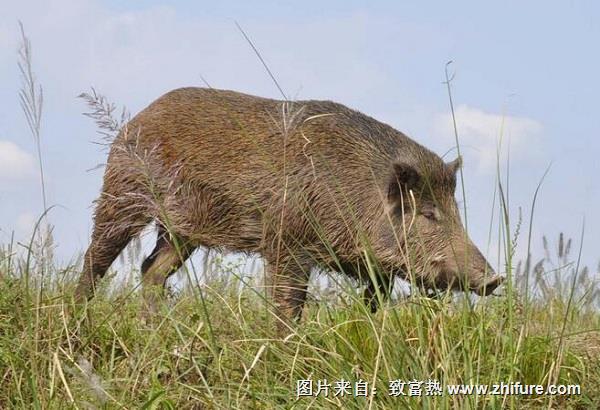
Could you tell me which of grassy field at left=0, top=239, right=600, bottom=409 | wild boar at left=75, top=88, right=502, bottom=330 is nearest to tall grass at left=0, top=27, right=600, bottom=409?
grassy field at left=0, top=239, right=600, bottom=409

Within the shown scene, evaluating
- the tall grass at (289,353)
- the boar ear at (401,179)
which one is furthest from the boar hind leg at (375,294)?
the boar ear at (401,179)

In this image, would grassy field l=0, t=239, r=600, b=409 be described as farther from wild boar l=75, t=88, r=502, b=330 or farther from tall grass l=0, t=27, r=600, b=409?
wild boar l=75, t=88, r=502, b=330

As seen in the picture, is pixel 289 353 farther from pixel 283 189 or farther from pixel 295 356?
pixel 283 189

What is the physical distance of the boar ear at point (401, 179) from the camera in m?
6.57

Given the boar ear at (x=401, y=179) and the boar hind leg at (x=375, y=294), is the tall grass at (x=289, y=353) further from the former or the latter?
the boar ear at (x=401, y=179)

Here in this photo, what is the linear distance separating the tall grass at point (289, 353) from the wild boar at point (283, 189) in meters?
1.71

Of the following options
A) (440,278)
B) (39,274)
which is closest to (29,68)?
(39,274)

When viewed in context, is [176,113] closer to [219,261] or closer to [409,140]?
[409,140]

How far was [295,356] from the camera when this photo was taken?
369 centimetres

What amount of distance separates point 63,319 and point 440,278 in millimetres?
2991

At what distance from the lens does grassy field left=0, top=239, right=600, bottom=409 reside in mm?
3531

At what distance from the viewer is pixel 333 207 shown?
22.6 feet

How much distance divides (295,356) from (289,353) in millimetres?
371

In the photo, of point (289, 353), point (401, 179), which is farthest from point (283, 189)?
point (289, 353)
